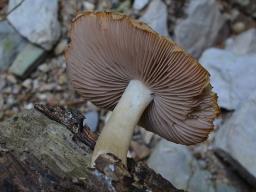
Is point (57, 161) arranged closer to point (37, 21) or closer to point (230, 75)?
point (37, 21)

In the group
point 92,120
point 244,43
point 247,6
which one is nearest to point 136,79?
point 92,120

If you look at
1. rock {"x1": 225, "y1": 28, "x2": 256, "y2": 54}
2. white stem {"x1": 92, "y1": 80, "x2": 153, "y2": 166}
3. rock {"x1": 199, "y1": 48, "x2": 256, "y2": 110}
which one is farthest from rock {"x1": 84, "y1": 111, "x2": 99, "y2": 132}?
rock {"x1": 225, "y1": 28, "x2": 256, "y2": 54}

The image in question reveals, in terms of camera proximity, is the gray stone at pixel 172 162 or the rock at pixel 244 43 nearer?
the gray stone at pixel 172 162

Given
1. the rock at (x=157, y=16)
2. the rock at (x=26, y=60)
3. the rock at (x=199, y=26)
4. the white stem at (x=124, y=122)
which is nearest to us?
the white stem at (x=124, y=122)

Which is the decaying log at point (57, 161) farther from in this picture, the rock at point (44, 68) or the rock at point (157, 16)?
the rock at point (157, 16)

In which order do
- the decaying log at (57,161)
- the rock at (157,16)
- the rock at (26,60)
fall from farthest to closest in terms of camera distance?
the rock at (157,16)
the rock at (26,60)
the decaying log at (57,161)

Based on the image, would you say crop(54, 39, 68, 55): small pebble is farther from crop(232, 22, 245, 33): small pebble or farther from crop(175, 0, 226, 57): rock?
crop(232, 22, 245, 33): small pebble

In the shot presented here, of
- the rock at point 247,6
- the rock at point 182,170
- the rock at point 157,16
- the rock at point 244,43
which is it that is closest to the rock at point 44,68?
the rock at point 157,16
